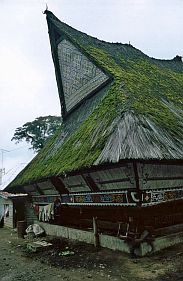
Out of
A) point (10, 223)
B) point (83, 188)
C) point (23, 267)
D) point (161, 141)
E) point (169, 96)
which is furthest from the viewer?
point (10, 223)

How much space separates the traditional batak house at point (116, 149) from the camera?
726 centimetres

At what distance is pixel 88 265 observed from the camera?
7.21 m

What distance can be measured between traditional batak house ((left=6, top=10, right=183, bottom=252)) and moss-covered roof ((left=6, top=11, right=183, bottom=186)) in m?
0.03

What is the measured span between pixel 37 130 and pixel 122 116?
A: 2794cm

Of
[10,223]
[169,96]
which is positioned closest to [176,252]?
[169,96]

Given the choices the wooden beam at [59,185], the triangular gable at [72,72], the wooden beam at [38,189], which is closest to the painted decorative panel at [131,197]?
the wooden beam at [59,185]

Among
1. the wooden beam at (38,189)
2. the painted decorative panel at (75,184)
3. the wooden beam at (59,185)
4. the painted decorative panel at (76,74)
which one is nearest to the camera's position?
the painted decorative panel at (75,184)

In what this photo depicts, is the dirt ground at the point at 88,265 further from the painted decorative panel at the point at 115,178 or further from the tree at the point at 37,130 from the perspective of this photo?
the tree at the point at 37,130

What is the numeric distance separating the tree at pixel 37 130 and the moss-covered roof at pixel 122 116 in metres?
20.8

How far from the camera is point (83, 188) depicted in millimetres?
9648

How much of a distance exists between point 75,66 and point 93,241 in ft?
25.2

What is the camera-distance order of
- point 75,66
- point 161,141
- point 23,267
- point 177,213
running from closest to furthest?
point 161,141 → point 23,267 → point 177,213 → point 75,66

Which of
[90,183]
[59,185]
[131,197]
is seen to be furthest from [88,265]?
[59,185]

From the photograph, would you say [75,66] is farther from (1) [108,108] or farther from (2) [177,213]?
(2) [177,213]
